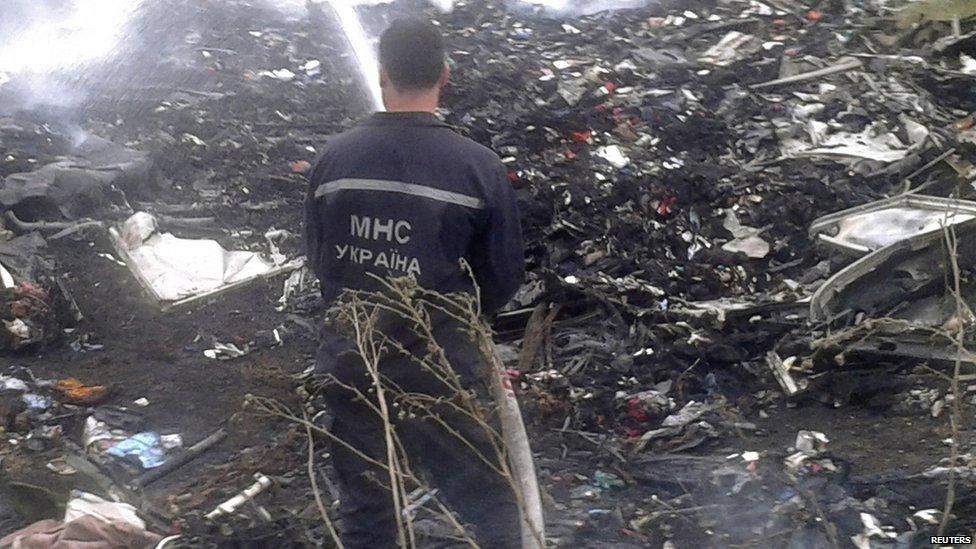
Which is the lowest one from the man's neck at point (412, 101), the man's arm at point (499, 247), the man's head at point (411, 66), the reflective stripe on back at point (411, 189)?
the man's arm at point (499, 247)

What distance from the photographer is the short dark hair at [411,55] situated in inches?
119

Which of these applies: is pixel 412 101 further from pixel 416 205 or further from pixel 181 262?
pixel 181 262

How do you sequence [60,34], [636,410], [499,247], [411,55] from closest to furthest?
[411,55] → [499,247] → [636,410] → [60,34]

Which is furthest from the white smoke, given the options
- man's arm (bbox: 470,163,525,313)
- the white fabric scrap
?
man's arm (bbox: 470,163,525,313)

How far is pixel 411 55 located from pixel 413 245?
0.58 meters

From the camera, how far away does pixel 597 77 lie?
8.81 meters

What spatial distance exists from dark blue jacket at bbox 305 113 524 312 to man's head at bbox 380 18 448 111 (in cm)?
5

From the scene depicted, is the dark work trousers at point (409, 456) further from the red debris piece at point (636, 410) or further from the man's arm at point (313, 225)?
the red debris piece at point (636, 410)

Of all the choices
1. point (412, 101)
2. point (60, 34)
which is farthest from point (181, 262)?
point (60, 34)

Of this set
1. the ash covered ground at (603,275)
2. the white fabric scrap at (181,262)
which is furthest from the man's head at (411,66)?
the white fabric scrap at (181,262)

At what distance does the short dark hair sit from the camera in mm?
3020

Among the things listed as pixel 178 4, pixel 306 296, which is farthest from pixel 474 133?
pixel 178 4

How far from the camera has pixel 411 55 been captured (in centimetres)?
303

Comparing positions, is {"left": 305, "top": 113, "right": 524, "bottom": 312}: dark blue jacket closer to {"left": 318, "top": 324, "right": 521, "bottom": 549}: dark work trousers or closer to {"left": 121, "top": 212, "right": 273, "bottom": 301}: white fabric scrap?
{"left": 318, "top": 324, "right": 521, "bottom": 549}: dark work trousers
